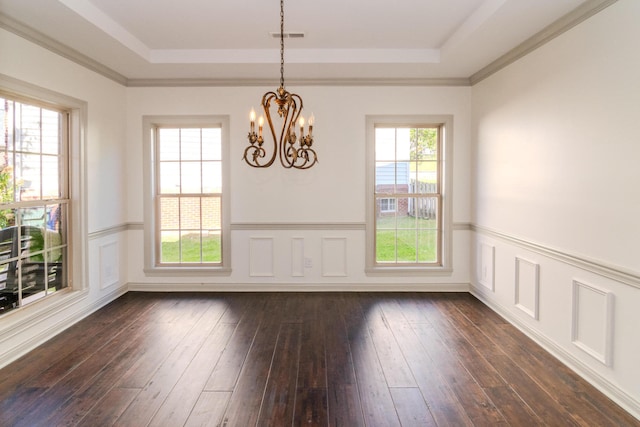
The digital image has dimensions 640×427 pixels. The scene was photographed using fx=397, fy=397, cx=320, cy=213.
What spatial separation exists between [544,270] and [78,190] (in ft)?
14.5

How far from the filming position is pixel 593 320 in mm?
2773

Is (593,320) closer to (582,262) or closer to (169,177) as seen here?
(582,262)

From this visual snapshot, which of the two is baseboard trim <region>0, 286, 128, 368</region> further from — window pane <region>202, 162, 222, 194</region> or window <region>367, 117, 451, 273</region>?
window <region>367, 117, 451, 273</region>

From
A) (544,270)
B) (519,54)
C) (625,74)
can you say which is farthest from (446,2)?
(544,270)

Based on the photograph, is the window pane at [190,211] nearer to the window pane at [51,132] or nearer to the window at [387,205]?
the window pane at [51,132]

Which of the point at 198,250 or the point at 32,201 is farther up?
the point at 32,201

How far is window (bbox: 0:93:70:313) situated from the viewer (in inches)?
125

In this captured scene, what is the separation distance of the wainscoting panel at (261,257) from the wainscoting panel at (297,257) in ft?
0.87

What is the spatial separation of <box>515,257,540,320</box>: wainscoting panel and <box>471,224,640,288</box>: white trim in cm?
16

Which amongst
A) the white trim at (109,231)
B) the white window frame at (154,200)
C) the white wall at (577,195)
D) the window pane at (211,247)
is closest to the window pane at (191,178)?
the white window frame at (154,200)

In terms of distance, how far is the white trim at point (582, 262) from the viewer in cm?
245

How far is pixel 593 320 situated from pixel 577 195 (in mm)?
896

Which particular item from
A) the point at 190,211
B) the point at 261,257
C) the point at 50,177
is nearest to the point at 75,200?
the point at 50,177

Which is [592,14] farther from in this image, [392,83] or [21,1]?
[21,1]
